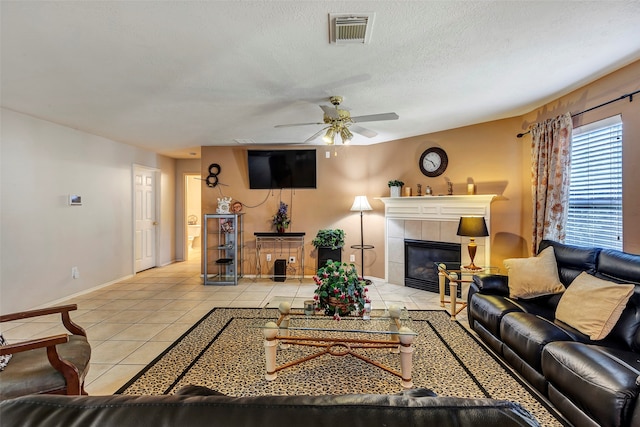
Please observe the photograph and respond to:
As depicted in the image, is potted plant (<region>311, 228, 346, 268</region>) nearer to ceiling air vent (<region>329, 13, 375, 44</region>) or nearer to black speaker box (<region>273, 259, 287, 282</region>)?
black speaker box (<region>273, 259, 287, 282</region>)

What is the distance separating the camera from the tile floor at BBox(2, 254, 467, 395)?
7.90ft

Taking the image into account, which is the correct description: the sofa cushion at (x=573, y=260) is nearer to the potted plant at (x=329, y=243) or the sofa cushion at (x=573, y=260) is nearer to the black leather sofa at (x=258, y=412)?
the black leather sofa at (x=258, y=412)

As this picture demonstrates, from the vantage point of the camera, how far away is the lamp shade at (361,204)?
4793 millimetres

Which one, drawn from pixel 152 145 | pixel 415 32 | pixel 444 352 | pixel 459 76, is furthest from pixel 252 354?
pixel 152 145

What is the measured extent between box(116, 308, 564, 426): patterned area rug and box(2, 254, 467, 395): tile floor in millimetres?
247

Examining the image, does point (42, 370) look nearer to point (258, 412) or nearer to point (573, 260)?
point (258, 412)

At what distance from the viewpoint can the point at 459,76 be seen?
253 centimetres

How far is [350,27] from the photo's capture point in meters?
1.84

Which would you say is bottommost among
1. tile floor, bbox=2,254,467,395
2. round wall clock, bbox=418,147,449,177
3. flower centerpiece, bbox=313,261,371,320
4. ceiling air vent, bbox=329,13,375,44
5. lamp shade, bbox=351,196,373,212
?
tile floor, bbox=2,254,467,395

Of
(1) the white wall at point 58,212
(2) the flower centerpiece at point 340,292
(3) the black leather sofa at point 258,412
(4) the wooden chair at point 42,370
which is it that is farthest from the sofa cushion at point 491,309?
(1) the white wall at point 58,212

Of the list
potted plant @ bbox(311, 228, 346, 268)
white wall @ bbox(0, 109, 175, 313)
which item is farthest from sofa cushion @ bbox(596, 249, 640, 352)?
white wall @ bbox(0, 109, 175, 313)

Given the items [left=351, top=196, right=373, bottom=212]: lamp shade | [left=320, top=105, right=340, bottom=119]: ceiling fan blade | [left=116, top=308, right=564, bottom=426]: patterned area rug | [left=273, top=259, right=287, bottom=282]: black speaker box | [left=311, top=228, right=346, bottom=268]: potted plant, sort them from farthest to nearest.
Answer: [left=273, top=259, right=287, bottom=282]: black speaker box
[left=311, top=228, right=346, bottom=268]: potted plant
[left=351, top=196, right=373, bottom=212]: lamp shade
[left=320, top=105, right=340, bottom=119]: ceiling fan blade
[left=116, top=308, right=564, bottom=426]: patterned area rug

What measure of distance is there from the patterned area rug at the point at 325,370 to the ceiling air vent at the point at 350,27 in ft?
6.91

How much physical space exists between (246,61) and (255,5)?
64 centimetres
